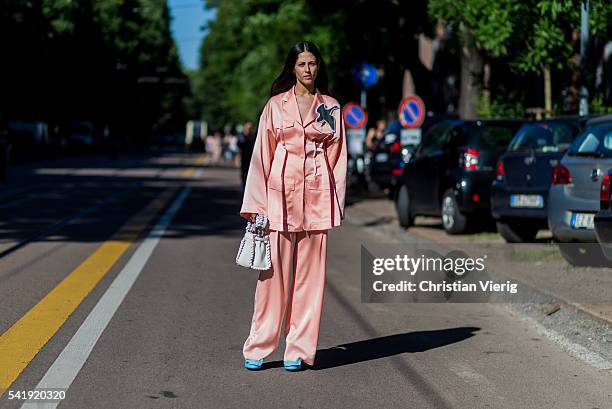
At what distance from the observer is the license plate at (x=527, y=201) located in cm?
1471

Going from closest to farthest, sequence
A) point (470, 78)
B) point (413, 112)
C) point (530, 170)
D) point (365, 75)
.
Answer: point (530, 170) → point (413, 112) → point (470, 78) → point (365, 75)

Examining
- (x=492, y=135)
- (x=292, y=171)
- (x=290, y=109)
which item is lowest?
(x=492, y=135)

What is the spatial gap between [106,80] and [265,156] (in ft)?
260

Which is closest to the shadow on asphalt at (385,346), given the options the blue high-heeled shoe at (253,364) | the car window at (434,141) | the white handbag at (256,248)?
the blue high-heeled shoe at (253,364)

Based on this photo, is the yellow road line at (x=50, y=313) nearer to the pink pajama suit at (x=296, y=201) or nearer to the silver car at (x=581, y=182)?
the pink pajama suit at (x=296, y=201)

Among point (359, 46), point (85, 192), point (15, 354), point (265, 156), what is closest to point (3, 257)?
point (15, 354)

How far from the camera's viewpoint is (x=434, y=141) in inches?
743

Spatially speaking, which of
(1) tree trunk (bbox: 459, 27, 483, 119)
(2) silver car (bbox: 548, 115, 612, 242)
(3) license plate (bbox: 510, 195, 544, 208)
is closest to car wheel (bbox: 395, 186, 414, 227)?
(3) license plate (bbox: 510, 195, 544, 208)

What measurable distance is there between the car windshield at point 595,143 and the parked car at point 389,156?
12.1 meters

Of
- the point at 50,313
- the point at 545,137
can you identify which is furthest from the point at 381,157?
the point at 50,313

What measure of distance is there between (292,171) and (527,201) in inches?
325

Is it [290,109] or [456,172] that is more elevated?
[290,109]

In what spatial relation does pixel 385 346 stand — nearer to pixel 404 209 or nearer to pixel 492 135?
pixel 492 135

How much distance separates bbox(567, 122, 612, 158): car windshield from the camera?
12.2 m
